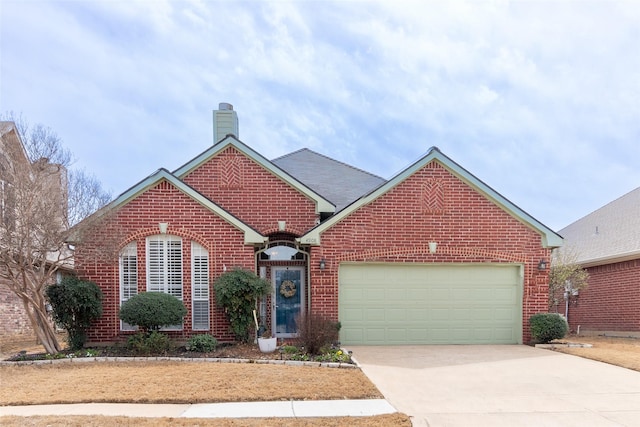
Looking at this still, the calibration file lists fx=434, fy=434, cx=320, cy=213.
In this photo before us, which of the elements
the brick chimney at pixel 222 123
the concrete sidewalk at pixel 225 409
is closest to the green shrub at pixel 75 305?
the concrete sidewalk at pixel 225 409

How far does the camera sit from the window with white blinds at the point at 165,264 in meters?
11.1

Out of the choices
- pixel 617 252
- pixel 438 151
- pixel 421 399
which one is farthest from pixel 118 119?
pixel 617 252

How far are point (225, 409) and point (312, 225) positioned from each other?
→ 306 inches

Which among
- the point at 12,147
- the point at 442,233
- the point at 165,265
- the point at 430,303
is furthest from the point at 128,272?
the point at 442,233

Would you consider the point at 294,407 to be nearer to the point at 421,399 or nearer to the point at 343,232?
the point at 421,399

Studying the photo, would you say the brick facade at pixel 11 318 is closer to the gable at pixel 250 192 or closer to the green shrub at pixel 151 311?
the green shrub at pixel 151 311

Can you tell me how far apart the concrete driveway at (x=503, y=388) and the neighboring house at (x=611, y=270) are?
23.0 feet

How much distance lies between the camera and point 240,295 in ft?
35.0

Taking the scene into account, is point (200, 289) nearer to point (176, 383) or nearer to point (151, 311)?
point (151, 311)

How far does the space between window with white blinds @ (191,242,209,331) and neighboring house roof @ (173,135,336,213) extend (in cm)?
289

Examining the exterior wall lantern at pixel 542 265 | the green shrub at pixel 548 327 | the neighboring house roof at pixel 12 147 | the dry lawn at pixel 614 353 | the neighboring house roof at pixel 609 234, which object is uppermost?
the neighboring house roof at pixel 12 147

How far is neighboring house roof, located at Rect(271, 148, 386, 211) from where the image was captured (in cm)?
1538

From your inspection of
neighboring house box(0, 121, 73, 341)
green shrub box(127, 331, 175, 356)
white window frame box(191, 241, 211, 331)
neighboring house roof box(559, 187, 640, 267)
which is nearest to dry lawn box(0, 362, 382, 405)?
green shrub box(127, 331, 175, 356)

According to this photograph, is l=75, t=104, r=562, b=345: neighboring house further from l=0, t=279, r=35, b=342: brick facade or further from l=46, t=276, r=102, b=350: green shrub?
l=0, t=279, r=35, b=342: brick facade
